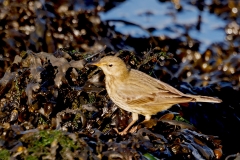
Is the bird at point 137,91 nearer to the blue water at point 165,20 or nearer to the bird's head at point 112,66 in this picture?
the bird's head at point 112,66

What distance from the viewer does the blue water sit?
9156mm

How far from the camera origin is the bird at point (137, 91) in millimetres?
5602

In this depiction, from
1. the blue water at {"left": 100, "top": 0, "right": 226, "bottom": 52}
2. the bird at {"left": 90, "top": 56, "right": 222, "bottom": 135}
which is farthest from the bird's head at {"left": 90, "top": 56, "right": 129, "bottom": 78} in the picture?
the blue water at {"left": 100, "top": 0, "right": 226, "bottom": 52}

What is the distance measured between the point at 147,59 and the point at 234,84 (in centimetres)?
245

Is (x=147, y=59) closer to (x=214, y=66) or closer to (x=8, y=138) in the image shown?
(x=8, y=138)

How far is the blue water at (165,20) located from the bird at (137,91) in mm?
3258

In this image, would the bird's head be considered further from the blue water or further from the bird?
the blue water

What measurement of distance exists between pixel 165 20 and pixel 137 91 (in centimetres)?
404

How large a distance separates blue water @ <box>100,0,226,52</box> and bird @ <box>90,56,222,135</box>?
3.26m

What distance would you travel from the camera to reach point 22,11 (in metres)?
8.41

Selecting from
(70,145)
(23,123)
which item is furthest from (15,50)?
(70,145)

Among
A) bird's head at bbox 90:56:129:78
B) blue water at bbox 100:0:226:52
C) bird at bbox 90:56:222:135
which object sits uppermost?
bird's head at bbox 90:56:129:78

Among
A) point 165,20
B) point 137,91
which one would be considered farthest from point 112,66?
point 165,20

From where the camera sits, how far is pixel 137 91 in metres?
5.73
